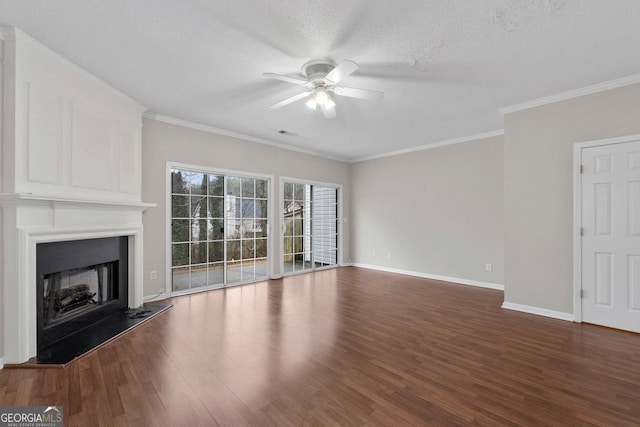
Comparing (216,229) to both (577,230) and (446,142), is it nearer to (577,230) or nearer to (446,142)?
(446,142)

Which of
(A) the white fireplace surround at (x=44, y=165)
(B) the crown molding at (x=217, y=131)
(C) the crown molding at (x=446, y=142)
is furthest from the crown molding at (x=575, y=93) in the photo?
(A) the white fireplace surround at (x=44, y=165)

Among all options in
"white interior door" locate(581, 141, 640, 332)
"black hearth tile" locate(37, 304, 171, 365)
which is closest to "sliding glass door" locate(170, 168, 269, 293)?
"black hearth tile" locate(37, 304, 171, 365)

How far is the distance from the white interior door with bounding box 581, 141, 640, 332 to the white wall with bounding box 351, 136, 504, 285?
1540mm

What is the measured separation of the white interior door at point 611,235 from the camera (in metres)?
2.94

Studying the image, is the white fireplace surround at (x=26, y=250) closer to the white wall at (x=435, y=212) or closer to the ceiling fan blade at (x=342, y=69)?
the ceiling fan blade at (x=342, y=69)

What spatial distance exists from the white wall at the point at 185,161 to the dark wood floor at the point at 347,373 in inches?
43.7

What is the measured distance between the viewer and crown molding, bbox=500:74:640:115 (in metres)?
2.95

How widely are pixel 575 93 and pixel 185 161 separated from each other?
5300 millimetres

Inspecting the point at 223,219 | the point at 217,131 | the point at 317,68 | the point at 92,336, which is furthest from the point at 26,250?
the point at 217,131

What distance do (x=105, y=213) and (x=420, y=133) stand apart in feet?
15.8

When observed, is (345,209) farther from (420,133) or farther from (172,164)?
(172,164)

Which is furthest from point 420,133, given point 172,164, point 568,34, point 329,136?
point 172,164

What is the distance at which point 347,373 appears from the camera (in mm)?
2148

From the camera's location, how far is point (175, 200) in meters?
4.28
